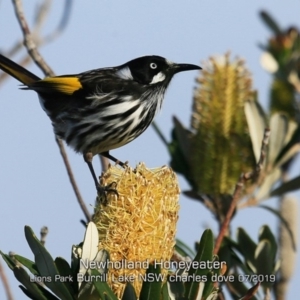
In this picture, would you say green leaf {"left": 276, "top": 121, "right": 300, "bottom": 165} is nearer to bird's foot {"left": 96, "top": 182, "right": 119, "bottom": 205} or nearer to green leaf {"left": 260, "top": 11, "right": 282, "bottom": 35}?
green leaf {"left": 260, "top": 11, "right": 282, "bottom": 35}

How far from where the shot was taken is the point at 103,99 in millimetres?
5438

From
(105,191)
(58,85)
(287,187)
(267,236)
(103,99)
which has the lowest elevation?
(267,236)

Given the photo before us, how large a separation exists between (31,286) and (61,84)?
2872 mm

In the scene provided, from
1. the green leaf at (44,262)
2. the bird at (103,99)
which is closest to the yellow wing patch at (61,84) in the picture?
the bird at (103,99)

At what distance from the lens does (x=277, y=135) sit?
424cm

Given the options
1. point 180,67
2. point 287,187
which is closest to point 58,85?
point 180,67

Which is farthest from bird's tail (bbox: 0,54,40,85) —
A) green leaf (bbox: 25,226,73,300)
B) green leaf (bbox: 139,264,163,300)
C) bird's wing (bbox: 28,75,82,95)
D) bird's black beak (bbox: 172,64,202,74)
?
green leaf (bbox: 139,264,163,300)

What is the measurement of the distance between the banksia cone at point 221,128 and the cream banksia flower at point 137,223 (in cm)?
104

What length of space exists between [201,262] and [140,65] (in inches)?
122

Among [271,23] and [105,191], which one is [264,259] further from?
[271,23]

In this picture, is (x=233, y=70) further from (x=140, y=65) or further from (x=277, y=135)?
(x=140, y=65)

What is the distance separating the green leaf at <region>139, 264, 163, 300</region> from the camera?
96.2 inches

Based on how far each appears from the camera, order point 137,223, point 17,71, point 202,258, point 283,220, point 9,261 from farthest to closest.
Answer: point 17,71, point 283,220, point 137,223, point 9,261, point 202,258

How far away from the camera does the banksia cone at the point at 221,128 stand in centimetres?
417
